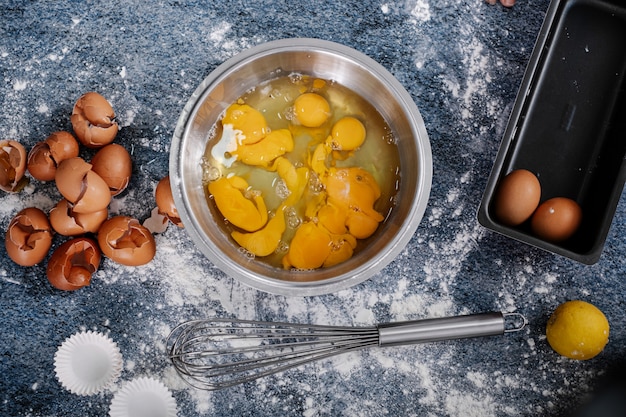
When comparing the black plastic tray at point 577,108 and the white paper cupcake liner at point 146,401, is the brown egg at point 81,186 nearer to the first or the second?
the white paper cupcake liner at point 146,401

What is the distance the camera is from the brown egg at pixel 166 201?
4.24ft

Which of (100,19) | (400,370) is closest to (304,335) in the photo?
(400,370)

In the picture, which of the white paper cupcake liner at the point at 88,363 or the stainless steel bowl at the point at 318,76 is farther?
the white paper cupcake liner at the point at 88,363

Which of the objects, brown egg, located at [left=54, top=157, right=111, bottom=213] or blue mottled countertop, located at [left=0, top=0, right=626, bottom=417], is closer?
brown egg, located at [left=54, top=157, right=111, bottom=213]

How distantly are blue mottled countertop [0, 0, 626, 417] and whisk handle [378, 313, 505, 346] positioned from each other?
75mm

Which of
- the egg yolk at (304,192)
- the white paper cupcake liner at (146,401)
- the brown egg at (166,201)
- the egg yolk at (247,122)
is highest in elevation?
the egg yolk at (247,122)

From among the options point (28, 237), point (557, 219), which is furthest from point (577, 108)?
point (28, 237)

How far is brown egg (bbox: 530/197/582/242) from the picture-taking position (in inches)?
49.4

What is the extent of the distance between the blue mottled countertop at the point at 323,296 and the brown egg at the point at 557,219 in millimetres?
111

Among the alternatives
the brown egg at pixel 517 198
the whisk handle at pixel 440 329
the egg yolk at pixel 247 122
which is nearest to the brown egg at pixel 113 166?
the egg yolk at pixel 247 122

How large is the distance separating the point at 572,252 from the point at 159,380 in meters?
0.94

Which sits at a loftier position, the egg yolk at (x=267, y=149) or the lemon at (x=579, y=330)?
the egg yolk at (x=267, y=149)

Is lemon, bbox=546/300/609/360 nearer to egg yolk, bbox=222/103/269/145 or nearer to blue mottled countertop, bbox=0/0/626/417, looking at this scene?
blue mottled countertop, bbox=0/0/626/417

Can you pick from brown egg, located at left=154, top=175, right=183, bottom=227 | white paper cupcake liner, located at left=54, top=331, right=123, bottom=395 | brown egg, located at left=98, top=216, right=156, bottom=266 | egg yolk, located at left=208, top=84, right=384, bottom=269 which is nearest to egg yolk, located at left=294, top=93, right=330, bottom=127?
egg yolk, located at left=208, top=84, right=384, bottom=269
